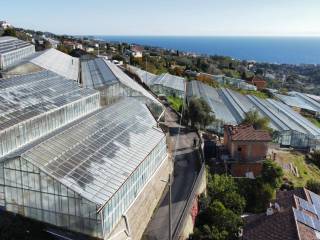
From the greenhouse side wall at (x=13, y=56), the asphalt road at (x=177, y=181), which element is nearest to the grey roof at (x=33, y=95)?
the asphalt road at (x=177, y=181)

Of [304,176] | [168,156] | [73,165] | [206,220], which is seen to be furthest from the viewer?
[304,176]

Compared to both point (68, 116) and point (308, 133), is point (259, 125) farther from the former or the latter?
point (68, 116)

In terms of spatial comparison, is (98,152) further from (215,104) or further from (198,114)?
(215,104)

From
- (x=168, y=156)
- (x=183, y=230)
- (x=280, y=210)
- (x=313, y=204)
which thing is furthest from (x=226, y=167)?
(x=183, y=230)

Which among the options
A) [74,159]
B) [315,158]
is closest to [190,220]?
[74,159]

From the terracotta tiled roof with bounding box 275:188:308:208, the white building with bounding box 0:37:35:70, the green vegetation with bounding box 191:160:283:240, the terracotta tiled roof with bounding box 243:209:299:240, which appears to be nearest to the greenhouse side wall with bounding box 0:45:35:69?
the white building with bounding box 0:37:35:70

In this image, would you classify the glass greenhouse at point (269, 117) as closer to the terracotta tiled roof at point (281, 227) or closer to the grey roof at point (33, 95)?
the grey roof at point (33, 95)
